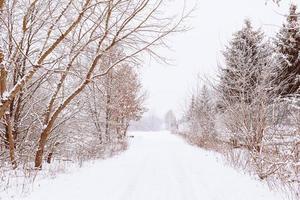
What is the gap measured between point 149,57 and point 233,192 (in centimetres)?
457

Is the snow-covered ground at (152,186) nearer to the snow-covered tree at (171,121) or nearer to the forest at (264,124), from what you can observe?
the forest at (264,124)

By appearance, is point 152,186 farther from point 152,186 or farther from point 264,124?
point 264,124

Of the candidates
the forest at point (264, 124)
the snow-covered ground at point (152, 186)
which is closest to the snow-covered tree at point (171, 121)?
the forest at point (264, 124)

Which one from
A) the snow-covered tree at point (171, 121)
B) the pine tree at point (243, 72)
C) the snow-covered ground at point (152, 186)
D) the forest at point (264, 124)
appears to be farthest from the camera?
the snow-covered tree at point (171, 121)

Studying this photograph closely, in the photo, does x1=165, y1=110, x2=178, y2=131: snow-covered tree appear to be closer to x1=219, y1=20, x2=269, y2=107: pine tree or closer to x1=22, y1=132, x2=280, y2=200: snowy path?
x1=219, y1=20, x2=269, y2=107: pine tree

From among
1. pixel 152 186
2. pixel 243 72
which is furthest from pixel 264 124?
pixel 152 186

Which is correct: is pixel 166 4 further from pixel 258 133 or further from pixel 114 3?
pixel 258 133

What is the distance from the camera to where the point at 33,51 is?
9.53 metres

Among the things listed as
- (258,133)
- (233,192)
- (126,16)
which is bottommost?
(233,192)

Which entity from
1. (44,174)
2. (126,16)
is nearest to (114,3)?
(126,16)

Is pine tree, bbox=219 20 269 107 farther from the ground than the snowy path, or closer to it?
farther from the ground

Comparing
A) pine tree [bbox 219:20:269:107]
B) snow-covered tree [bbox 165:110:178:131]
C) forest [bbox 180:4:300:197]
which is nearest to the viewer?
forest [bbox 180:4:300:197]

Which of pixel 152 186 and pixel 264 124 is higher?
pixel 264 124

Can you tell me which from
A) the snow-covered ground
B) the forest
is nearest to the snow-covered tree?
the forest
